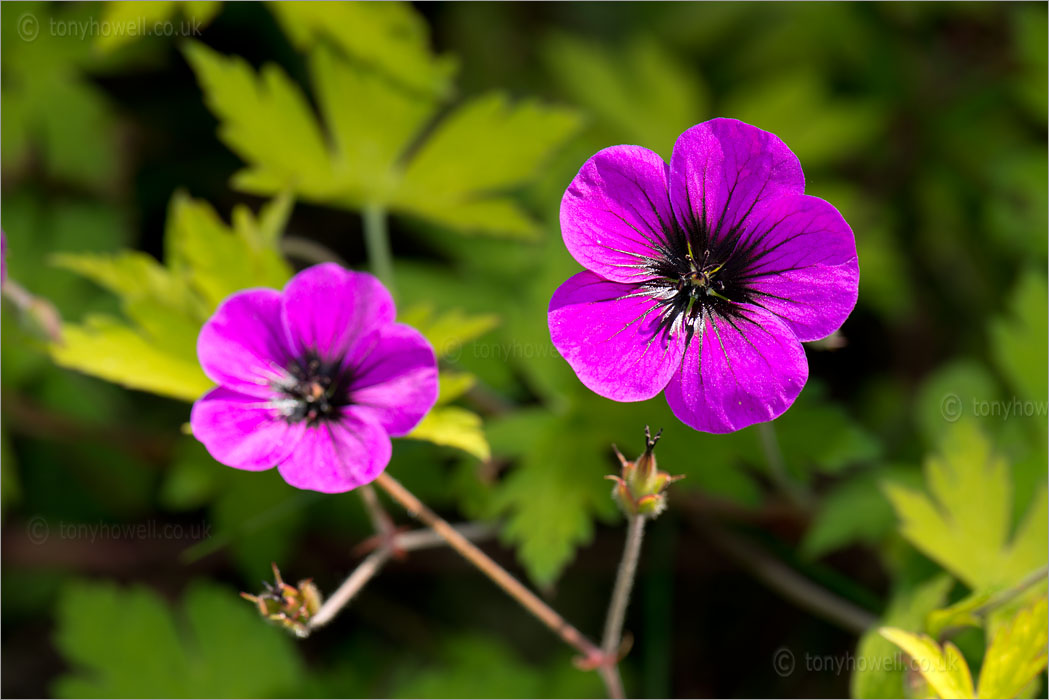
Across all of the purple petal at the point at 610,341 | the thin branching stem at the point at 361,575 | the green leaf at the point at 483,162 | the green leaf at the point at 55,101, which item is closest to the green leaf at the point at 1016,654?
the purple petal at the point at 610,341

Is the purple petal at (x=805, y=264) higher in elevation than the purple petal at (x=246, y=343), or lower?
higher

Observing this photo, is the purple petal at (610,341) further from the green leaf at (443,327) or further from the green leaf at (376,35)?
the green leaf at (376,35)

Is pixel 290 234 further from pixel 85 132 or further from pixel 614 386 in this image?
pixel 614 386

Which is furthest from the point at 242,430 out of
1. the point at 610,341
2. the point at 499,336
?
the point at 499,336

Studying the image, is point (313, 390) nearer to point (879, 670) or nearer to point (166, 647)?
point (879, 670)

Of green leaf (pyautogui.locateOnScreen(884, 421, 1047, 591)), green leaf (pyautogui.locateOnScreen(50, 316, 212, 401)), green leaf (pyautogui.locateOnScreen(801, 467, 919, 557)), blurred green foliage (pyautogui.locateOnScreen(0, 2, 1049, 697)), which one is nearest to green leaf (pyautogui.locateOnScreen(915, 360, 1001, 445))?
blurred green foliage (pyautogui.locateOnScreen(0, 2, 1049, 697))

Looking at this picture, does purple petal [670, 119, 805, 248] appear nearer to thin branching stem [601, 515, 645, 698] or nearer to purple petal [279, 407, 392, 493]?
thin branching stem [601, 515, 645, 698]
